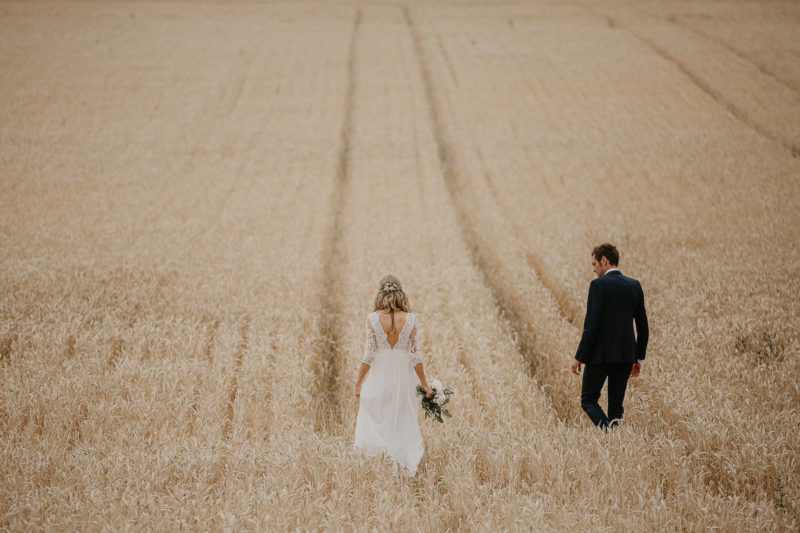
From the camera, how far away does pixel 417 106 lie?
19906 millimetres

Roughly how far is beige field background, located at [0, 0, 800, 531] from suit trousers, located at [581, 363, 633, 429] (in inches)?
11.9

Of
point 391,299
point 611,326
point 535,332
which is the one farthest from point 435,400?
point 535,332

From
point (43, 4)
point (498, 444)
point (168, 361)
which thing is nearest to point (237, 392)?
point (168, 361)

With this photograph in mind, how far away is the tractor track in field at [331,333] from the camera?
5.71 m

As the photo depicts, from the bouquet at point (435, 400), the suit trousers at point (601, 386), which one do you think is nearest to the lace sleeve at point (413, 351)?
the bouquet at point (435, 400)

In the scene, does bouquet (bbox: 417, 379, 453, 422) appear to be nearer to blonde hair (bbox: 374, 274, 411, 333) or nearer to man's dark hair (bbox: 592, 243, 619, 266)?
blonde hair (bbox: 374, 274, 411, 333)

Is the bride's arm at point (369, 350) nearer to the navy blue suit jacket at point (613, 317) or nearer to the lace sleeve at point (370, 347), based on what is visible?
the lace sleeve at point (370, 347)

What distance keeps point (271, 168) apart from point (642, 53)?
19.8 meters

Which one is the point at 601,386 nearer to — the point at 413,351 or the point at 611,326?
the point at 611,326

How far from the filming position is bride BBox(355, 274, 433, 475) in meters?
4.23

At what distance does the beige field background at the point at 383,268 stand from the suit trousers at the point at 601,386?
0.30m

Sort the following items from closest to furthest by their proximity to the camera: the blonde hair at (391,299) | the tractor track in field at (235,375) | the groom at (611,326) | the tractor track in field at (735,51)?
the blonde hair at (391,299)
the groom at (611,326)
the tractor track in field at (235,375)
the tractor track in field at (735,51)

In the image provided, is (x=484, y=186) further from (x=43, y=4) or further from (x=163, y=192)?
(x=43, y=4)

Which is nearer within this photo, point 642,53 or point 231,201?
point 231,201
